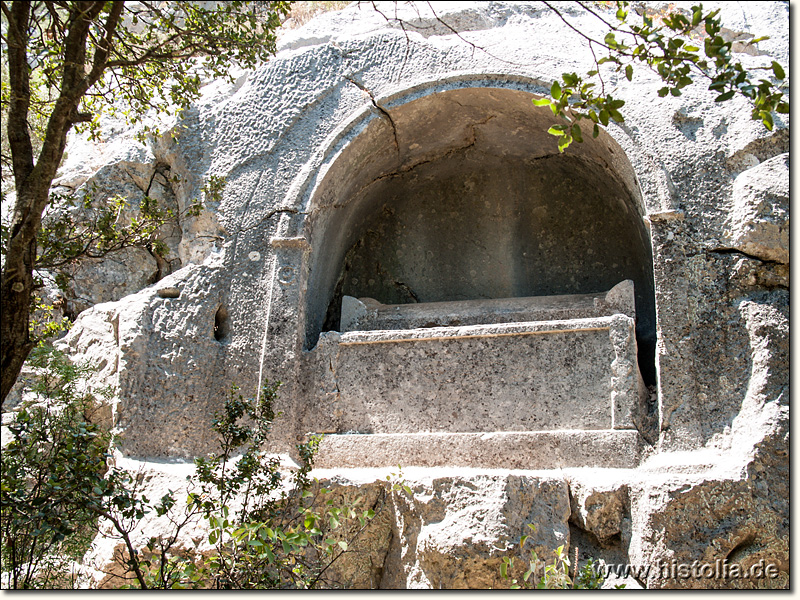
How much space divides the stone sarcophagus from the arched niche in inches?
23.0

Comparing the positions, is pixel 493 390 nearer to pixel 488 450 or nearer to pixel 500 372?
pixel 500 372

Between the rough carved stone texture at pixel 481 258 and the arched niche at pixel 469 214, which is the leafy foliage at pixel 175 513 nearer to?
the rough carved stone texture at pixel 481 258

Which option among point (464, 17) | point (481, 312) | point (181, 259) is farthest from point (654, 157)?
point (181, 259)

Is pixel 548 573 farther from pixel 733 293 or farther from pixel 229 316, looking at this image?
pixel 229 316

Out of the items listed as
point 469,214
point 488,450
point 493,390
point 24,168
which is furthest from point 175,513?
point 469,214

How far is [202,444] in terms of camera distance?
448 centimetres

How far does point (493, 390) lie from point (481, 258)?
1.77m

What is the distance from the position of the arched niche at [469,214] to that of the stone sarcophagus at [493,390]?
58 centimetres

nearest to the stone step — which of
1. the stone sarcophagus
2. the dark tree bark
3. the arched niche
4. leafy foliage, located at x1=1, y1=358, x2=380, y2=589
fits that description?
the stone sarcophagus

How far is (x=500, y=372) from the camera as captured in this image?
4.36 m

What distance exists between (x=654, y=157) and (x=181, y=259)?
10.6ft

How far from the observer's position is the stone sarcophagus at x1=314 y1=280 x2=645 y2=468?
4.11 metres

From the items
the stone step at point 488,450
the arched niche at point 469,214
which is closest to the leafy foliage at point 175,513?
the stone step at point 488,450

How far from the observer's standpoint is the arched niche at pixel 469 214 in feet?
16.6
